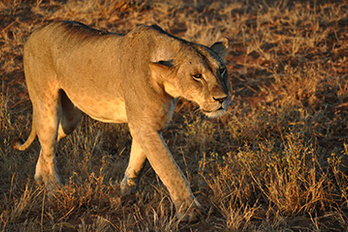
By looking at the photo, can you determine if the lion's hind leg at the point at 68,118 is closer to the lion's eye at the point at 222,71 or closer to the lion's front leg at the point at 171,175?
the lion's front leg at the point at 171,175

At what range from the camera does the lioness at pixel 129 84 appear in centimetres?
334

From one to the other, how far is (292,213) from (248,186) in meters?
0.48

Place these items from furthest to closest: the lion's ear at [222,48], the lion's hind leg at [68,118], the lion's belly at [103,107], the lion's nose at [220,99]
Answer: the lion's hind leg at [68,118]
the lion's belly at [103,107]
the lion's ear at [222,48]
the lion's nose at [220,99]

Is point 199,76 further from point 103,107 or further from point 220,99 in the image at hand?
point 103,107

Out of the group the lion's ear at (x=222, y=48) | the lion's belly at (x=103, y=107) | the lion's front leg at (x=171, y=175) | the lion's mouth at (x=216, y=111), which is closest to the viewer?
the lion's mouth at (x=216, y=111)

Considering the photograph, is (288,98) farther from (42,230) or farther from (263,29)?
(42,230)

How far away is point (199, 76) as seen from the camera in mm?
3312

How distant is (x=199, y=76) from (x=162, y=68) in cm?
27

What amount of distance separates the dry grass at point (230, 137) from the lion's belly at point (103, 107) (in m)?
0.52

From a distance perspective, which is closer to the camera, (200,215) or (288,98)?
(200,215)

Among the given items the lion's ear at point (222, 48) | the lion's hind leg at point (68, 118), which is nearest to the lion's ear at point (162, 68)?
the lion's ear at point (222, 48)

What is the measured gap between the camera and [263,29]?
28.0 ft

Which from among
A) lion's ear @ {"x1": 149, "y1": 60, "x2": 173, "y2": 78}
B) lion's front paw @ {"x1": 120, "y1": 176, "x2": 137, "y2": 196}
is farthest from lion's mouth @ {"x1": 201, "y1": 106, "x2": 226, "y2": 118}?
lion's front paw @ {"x1": 120, "y1": 176, "x2": 137, "y2": 196}

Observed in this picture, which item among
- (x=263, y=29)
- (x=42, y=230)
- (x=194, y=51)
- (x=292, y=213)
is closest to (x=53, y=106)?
(x=42, y=230)
